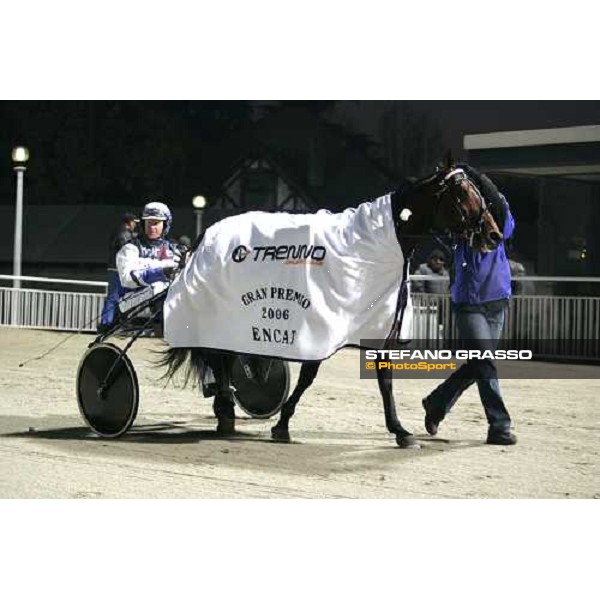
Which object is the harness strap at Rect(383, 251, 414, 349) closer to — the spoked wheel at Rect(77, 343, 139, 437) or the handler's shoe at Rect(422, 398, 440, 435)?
the handler's shoe at Rect(422, 398, 440, 435)

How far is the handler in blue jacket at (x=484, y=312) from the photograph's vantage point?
7246 millimetres

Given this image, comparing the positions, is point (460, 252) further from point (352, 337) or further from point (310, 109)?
point (310, 109)

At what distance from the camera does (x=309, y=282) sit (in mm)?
6863

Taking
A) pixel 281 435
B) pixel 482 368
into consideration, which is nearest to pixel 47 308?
pixel 281 435

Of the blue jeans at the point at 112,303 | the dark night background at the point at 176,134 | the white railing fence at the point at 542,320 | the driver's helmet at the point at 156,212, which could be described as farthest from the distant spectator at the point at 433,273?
the driver's helmet at the point at 156,212

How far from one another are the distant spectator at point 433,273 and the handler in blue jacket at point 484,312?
20.8 feet

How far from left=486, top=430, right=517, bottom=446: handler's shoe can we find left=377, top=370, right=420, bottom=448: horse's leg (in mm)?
557

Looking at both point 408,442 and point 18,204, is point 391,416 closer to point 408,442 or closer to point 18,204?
point 408,442

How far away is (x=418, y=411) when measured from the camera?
9.24 m

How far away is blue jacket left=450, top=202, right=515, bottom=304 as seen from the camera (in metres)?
7.22

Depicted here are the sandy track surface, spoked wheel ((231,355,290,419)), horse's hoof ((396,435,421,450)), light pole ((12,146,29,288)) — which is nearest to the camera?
the sandy track surface

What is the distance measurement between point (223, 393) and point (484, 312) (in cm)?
178
